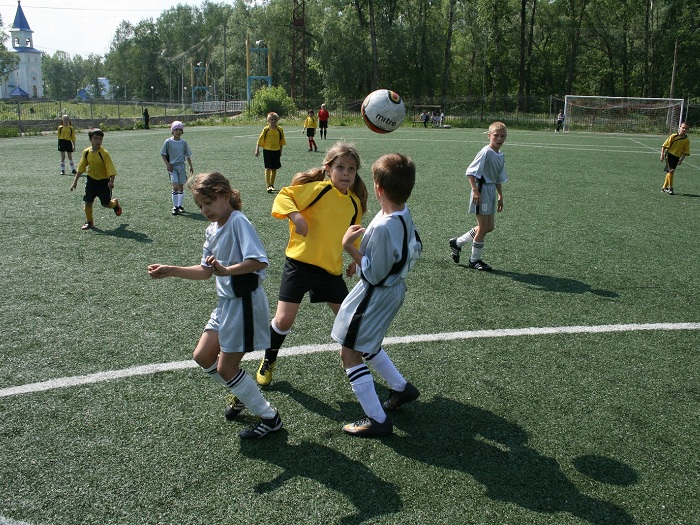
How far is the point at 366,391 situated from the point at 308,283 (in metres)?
1.02

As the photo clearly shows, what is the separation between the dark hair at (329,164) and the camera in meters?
4.33

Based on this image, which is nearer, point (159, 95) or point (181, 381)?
point (181, 381)

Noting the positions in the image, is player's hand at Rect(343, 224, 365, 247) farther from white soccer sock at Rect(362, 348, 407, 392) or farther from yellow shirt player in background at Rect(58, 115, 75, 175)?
yellow shirt player in background at Rect(58, 115, 75, 175)

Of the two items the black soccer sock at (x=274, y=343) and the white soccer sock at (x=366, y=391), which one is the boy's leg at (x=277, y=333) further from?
the white soccer sock at (x=366, y=391)

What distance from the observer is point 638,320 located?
645 cm

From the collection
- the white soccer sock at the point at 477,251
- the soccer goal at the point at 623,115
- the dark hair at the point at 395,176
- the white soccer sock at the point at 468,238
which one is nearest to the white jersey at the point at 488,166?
the white soccer sock at the point at 468,238

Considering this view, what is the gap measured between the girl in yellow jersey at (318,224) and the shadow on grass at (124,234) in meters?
5.78

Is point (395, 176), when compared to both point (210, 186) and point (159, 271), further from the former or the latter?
point (159, 271)

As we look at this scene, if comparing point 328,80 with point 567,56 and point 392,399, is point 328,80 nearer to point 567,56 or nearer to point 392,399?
point 567,56

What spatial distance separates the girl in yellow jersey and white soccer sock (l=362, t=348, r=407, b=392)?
2.20 ft

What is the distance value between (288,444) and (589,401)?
229cm

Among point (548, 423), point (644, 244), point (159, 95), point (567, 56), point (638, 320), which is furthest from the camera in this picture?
point (159, 95)

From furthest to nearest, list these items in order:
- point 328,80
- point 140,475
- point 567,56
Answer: point 567,56 < point 328,80 < point 140,475

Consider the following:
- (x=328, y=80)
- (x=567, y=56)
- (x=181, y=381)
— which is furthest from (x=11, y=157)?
(x=567, y=56)
